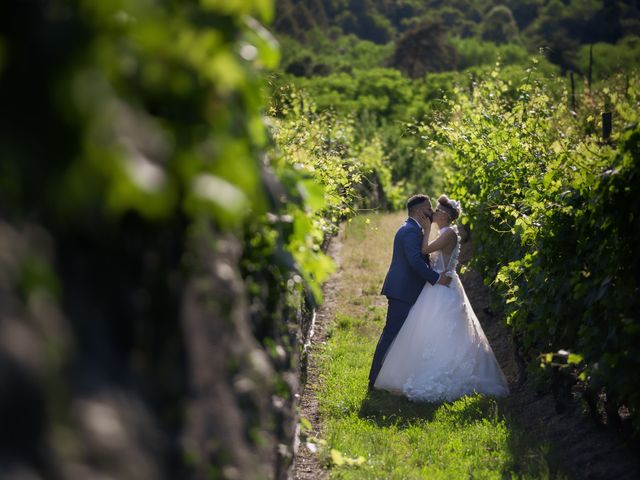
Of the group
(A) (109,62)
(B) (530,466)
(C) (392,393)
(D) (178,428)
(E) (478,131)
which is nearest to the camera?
(A) (109,62)

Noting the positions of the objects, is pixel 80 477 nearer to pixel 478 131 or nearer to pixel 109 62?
pixel 109 62

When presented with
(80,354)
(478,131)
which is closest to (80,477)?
(80,354)

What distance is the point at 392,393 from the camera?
26.1ft

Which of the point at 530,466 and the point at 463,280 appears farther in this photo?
the point at 463,280

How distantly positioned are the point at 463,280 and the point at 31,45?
1196 centimetres

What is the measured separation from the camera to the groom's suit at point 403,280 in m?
8.17

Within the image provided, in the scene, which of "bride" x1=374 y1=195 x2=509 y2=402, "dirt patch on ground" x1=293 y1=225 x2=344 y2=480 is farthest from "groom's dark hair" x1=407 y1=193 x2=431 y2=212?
"dirt patch on ground" x1=293 y1=225 x2=344 y2=480

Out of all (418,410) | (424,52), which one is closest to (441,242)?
(418,410)

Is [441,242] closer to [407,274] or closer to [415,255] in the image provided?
[415,255]

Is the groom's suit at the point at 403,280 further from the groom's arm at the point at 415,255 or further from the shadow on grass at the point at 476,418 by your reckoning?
the shadow on grass at the point at 476,418

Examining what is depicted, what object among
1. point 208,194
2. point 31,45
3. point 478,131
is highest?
point 478,131

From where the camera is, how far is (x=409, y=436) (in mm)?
6344

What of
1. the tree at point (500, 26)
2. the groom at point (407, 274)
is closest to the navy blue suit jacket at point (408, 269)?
the groom at point (407, 274)

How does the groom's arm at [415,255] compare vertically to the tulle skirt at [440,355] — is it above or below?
above
